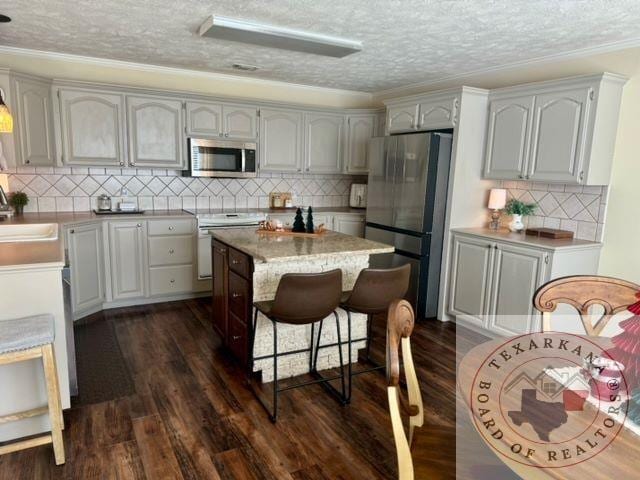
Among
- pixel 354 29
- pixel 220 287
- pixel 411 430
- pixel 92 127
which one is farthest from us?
pixel 92 127

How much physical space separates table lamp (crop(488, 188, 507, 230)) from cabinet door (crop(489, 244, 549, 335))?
50 cm

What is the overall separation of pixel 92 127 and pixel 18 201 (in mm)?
958

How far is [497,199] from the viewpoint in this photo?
159 inches

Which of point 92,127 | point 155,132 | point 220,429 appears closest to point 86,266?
point 92,127

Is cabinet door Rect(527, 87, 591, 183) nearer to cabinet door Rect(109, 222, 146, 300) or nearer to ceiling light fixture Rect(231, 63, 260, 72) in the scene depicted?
ceiling light fixture Rect(231, 63, 260, 72)

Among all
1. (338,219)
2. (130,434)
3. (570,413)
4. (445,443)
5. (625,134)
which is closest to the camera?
(570,413)

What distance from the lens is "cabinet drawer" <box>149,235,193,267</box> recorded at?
173 inches

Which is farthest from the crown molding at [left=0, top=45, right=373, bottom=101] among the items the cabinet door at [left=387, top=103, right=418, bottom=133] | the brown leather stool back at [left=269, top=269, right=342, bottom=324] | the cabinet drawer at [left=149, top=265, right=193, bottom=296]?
the brown leather stool back at [left=269, top=269, right=342, bottom=324]

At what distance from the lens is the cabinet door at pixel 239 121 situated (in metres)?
4.79

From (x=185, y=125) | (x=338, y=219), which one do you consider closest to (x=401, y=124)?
(x=338, y=219)

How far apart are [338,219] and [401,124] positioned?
136 centimetres

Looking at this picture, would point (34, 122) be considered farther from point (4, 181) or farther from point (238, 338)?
point (238, 338)

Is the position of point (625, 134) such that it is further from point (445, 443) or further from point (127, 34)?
point (127, 34)

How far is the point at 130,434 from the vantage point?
7.76ft
